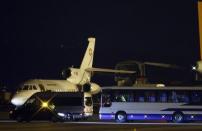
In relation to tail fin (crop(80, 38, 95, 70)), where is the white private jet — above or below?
below

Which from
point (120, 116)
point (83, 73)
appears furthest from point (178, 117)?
point (83, 73)

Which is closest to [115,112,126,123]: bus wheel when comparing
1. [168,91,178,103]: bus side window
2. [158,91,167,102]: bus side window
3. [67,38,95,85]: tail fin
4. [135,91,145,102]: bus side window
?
[135,91,145,102]: bus side window

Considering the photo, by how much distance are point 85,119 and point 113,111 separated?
2.94 metres

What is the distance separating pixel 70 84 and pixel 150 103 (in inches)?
758

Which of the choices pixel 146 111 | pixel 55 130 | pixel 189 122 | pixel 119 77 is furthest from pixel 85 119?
pixel 119 77

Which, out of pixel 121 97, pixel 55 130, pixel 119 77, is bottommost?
pixel 55 130

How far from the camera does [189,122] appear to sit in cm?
4116

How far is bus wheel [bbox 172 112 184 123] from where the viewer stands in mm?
40375

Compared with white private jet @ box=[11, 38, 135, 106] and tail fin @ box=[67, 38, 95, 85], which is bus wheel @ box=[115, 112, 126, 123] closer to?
white private jet @ box=[11, 38, 135, 106]

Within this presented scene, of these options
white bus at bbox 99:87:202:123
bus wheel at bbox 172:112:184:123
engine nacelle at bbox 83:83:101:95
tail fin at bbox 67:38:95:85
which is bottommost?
bus wheel at bbox 172:112:184:123

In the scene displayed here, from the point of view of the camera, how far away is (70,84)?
194 feet

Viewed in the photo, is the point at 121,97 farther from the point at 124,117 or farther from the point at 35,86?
the point at 35,86

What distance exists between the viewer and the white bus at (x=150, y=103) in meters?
40.8

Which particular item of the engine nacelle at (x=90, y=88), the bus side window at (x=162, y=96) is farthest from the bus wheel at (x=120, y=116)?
the engine nacelle at (x=90, y=88)
